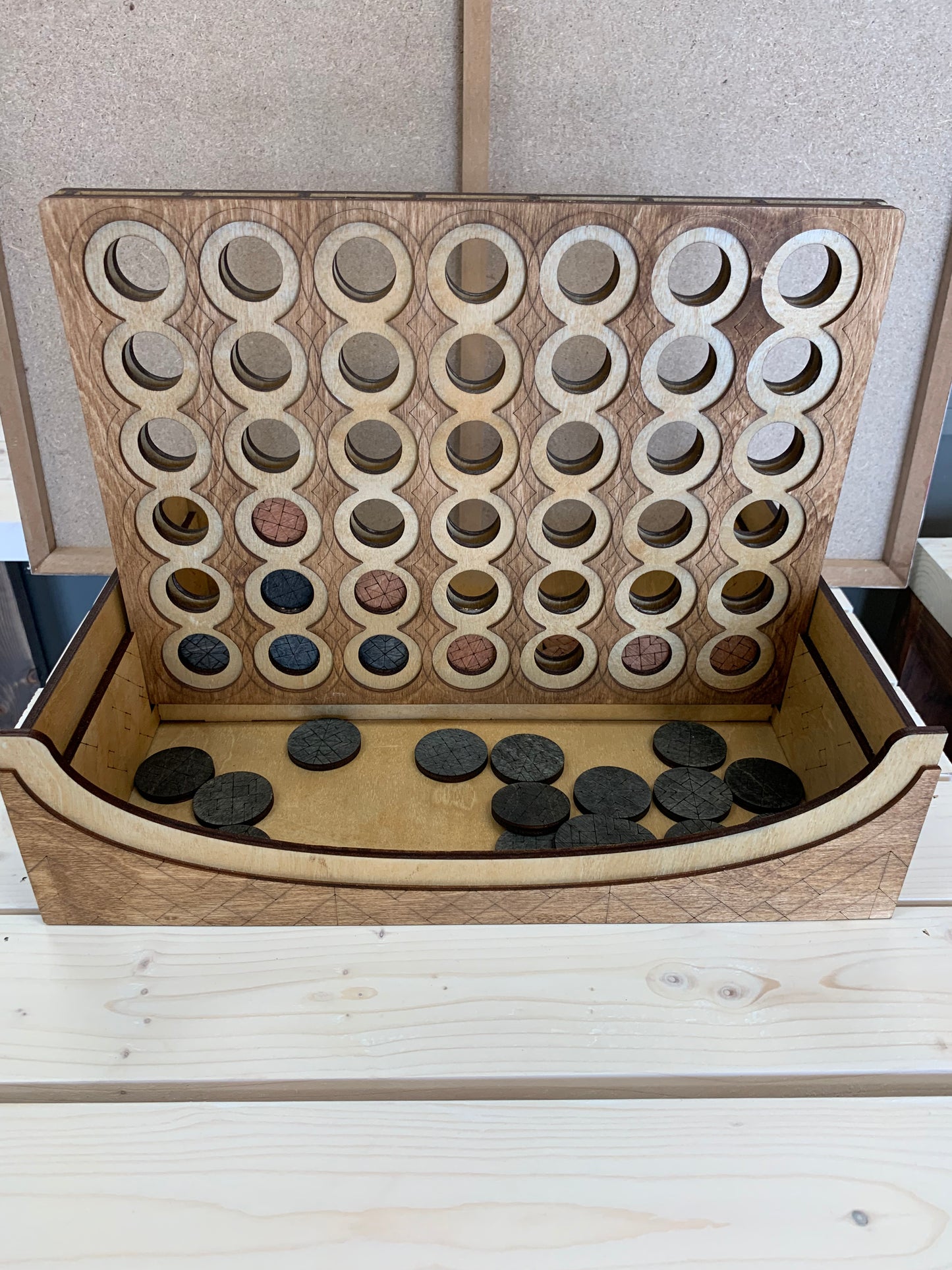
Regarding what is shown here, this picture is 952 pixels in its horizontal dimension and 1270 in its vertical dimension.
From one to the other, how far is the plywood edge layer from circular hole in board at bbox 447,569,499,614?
0.21 meters

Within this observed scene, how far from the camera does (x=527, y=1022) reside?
510 mm

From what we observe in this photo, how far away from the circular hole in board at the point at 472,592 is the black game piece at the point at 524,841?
154 mm

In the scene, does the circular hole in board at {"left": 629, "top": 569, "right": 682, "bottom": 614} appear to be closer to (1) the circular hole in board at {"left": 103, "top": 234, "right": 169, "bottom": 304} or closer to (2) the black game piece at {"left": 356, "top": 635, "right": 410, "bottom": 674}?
(2) the black game piece at {"left": 356, "top": 635, "right": 410, "bottom": 674}

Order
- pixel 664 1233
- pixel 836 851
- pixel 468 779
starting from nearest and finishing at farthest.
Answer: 1. pixel 664 1233
2. pixel 836 851
3. pixel 468 779

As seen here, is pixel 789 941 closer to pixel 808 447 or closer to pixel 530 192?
pixel 808 447

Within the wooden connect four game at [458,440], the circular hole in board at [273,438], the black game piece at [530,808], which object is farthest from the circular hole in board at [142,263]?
the black game piece at [530,808]

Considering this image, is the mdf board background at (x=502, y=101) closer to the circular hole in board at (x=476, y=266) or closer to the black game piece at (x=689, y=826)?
the circular hole in board at (x=476, y=266)

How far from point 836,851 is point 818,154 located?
1.59 feet

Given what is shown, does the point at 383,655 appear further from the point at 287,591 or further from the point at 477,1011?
the point at 477,1011

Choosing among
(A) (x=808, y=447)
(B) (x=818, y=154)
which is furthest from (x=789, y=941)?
(B) (x=818, y=154)

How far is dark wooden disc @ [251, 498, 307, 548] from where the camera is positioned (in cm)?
67

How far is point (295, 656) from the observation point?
0.71m

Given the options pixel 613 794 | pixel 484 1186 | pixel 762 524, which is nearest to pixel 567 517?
pixel 762 524

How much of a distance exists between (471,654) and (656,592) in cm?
15
